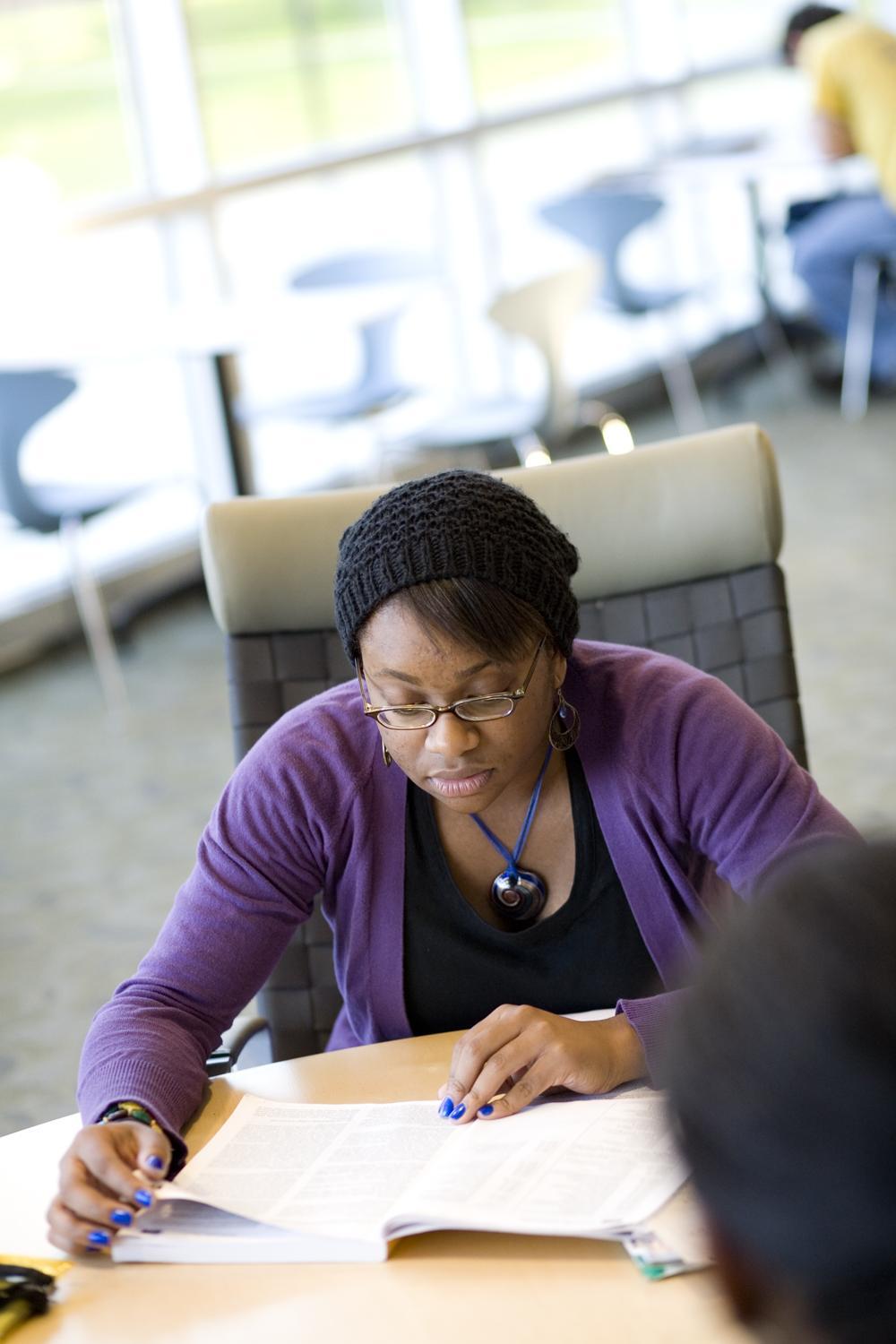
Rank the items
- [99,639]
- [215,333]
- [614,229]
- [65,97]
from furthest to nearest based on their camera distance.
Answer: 1. [614,229]
2. [65,97]
3. [99,639]
4. [215,333]

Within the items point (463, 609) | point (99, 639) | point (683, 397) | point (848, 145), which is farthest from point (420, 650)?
point (683, 397)

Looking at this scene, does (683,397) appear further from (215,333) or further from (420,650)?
(420,650)

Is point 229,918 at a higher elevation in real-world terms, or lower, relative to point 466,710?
lower

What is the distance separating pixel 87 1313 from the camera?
1040 mm

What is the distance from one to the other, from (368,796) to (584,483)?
51 centimetres

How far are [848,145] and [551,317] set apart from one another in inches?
62.5

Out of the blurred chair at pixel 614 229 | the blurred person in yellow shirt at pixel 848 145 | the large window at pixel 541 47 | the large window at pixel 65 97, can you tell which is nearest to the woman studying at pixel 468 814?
the large window at pixel 65 97

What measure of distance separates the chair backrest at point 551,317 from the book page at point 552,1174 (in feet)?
10.0

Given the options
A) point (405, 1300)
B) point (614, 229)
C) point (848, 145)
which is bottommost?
point (405, 1300)

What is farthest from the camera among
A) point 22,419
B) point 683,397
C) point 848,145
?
point 683,397

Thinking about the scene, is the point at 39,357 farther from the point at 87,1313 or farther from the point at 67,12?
the point at 87,1313

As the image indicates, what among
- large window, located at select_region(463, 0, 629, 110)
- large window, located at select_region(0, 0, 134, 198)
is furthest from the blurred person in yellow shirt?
large window, located at select_region(0, 0, 134, 198)

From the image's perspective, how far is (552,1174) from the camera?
1.08 m

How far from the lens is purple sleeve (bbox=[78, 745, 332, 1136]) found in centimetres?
134
